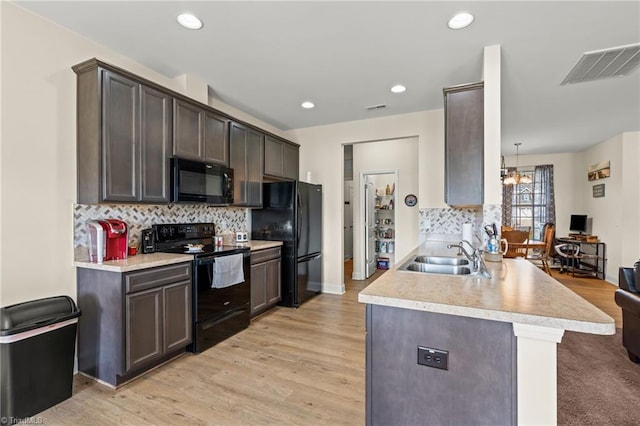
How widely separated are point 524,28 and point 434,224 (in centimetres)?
240

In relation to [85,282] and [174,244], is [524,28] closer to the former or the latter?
[174,244]

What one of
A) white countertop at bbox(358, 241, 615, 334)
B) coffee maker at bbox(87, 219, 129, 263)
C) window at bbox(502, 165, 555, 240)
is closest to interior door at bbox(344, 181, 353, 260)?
window at bbox(502, 165, 555, 240)

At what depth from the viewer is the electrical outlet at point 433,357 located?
1.37m

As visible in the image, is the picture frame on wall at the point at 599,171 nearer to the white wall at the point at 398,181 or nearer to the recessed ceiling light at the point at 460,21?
the white wall at the point at 398,181

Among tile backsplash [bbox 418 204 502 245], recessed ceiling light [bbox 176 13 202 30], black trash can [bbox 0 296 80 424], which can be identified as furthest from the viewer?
tile backsplash [bbox 418 204 502 245]

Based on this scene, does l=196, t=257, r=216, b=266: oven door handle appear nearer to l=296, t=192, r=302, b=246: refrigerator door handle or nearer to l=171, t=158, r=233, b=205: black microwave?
l=171, t=158, r=233, b=205: black microwave

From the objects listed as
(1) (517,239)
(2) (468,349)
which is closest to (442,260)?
(2) (468,349)

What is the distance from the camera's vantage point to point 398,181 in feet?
18.7

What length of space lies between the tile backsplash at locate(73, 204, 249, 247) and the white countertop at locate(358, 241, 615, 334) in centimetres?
233

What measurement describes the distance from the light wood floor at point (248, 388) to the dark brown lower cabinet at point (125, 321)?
0.14m

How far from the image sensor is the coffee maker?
233 centimetres

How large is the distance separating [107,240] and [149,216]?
61cm

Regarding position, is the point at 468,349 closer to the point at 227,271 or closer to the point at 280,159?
the point at 227,271

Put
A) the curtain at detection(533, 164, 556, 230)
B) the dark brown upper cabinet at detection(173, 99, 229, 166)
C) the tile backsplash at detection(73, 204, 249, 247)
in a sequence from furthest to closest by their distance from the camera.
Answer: the curtain at detection(533, 164, 556, 230)
the dark brown upper cabinet at detection(173, 99, 229, 166)
the tile backsplash at detection(73, 204, 249, 247)
